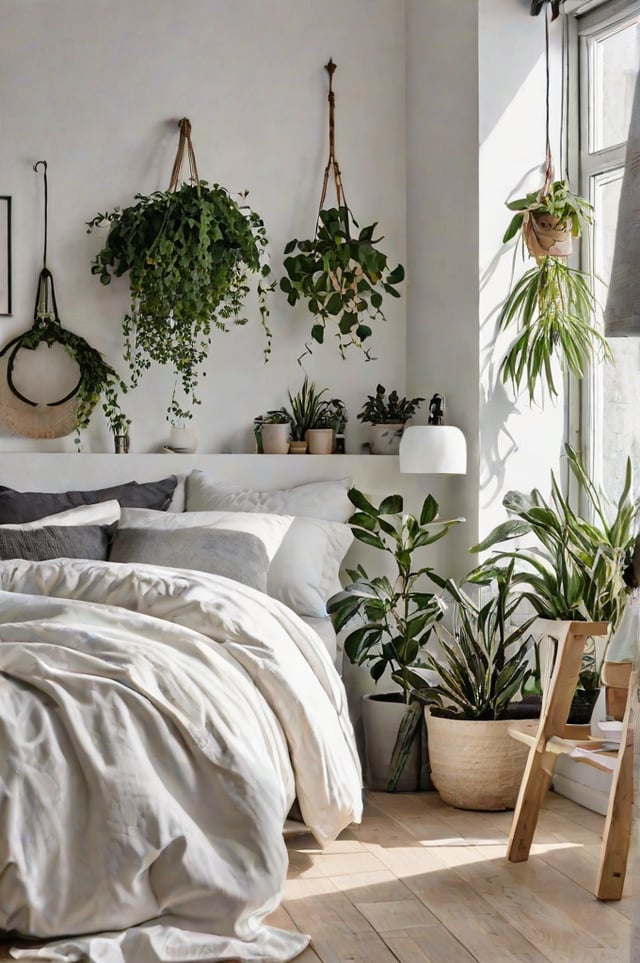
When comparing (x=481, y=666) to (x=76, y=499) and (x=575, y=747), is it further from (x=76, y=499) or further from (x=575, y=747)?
(x=76, y=499)

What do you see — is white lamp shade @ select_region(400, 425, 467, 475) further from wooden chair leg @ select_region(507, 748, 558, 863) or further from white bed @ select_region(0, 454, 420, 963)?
wooden chair leg @ select_region(507, 748, 558, 863)

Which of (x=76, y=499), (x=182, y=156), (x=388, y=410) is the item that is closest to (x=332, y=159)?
(x=182, y=156)

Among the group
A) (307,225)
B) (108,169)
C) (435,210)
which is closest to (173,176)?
(108,169)

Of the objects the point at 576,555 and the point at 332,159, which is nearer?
the point at 576,555

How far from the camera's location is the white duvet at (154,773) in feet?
8.13

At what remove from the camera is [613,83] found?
4.21 meters

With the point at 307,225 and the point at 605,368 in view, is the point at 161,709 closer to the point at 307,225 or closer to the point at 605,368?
Answer: the point at 605,368

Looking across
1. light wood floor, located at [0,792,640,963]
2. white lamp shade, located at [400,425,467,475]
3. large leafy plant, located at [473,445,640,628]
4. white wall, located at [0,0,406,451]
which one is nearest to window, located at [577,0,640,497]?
large leafy plant, located at [473,445,640,628]

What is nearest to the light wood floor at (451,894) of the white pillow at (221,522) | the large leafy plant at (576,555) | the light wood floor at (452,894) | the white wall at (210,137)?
the light wood floor at (452,894)

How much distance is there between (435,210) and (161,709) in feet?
9.29

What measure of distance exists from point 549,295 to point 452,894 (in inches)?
90.3

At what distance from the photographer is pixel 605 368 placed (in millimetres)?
4254

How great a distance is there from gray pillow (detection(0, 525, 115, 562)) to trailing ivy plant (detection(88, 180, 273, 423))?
3.13ft

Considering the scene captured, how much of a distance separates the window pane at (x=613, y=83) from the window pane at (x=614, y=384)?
0.55ft
